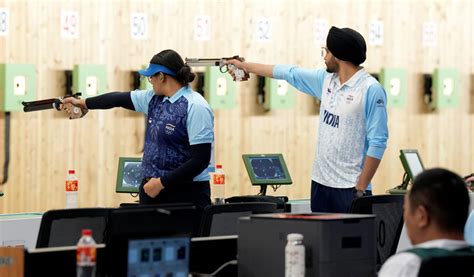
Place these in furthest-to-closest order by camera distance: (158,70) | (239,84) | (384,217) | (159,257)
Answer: (239,84) → (158,70) → (384,217) → (159,257)

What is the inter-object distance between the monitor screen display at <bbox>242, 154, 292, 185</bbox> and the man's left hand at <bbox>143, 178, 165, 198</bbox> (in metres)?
2.62

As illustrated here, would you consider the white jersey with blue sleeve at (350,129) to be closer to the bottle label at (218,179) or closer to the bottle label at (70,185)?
the bottle label at (218,179)

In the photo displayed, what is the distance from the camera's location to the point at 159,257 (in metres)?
3.45

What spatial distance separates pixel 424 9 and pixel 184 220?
27.5ft

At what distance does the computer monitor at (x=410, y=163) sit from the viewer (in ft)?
29.7

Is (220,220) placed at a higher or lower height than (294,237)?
lower

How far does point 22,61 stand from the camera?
9047 mm

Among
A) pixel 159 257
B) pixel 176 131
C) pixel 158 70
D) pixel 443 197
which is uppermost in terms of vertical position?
pixel 158 70

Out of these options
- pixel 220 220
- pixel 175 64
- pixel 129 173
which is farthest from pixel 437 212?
pixel 129 173

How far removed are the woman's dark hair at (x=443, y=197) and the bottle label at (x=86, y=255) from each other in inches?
40.2

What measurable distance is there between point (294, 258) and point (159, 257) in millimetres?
456

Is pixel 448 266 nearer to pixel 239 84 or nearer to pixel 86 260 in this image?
pixel 86 260

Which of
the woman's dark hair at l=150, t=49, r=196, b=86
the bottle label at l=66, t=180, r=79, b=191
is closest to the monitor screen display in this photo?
the bottle label at l=66, t=180, r=79, b=191

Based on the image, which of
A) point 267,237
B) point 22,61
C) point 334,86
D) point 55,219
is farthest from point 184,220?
point 22,61
